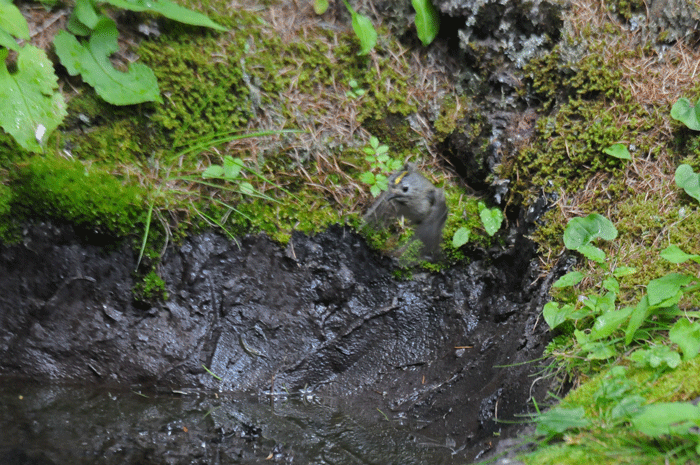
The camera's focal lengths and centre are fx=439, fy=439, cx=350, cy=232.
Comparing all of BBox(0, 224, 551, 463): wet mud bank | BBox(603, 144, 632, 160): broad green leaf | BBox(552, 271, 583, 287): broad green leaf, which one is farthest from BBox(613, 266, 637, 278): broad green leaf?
BBox(603, 144, 632, 160): broad green leaf

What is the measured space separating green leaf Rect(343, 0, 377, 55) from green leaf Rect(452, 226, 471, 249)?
1.54 metres

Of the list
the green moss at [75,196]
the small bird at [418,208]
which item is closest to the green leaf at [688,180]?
the small bird at [418,208]

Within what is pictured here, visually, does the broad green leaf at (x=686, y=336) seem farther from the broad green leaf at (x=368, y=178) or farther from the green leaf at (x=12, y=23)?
the green leaf at (x=12, y=23)

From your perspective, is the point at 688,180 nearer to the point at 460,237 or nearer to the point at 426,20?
the point at 460,237

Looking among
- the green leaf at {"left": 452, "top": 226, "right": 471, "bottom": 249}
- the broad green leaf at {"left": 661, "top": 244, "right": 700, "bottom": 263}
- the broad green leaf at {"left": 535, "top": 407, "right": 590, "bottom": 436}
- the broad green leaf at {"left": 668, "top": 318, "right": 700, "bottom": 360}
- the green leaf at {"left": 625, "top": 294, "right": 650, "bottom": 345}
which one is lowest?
the green leaf at {"left": 452, "top": 226, "right": 471, "bottom": 249}

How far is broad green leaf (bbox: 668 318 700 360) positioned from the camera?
5.93 ft

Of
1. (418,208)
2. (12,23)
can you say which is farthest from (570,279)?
(12,23)

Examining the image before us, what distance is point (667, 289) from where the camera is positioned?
6.50 ft

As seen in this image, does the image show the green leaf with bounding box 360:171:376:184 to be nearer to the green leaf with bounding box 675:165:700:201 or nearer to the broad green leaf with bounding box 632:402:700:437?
the green leaf with bounding box 675:165:700:201

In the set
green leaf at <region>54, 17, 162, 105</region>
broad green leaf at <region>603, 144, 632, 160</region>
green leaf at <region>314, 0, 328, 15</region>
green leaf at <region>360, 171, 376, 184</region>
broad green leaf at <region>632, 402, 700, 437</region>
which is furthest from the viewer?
green leaf at <region>314, 0, 328, 15</region>

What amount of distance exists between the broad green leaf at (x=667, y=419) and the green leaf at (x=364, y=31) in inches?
113

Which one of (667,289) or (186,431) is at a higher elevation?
(667,289)

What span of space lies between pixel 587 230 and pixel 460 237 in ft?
2.60

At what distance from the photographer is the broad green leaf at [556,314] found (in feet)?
7.34
